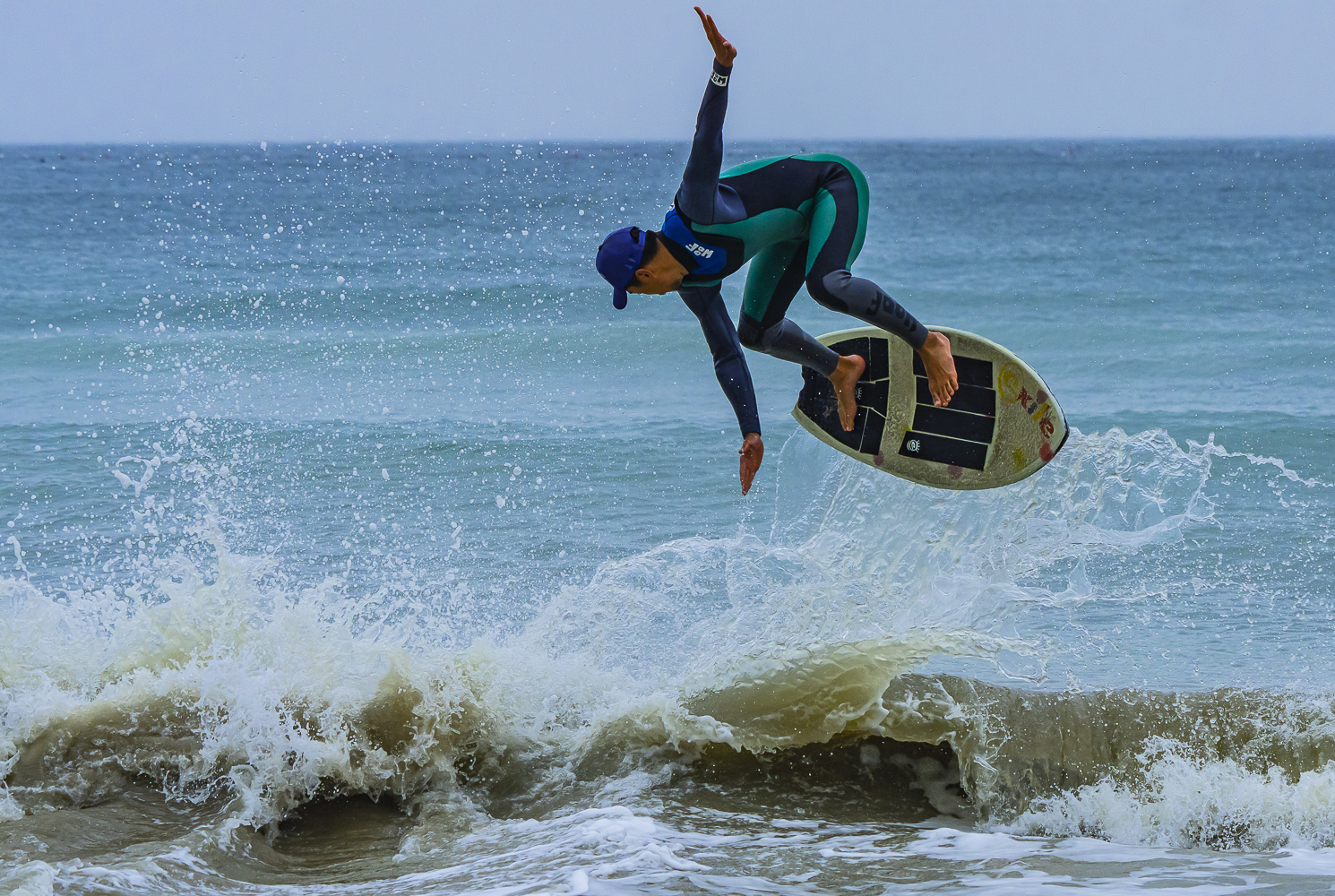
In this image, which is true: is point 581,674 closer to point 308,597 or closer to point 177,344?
point 308,597

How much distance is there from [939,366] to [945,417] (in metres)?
0.76

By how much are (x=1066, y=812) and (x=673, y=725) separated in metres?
1.59

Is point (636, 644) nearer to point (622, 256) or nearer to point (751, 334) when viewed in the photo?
point (751, 334)

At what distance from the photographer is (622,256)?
4.37 m

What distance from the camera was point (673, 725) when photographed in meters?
4.98

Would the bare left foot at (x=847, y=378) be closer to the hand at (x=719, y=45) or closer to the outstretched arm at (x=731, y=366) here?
the outstretched arm at (x=731, y=366)

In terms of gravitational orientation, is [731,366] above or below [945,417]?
above

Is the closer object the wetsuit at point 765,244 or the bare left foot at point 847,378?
the wetsuit at point 765,244

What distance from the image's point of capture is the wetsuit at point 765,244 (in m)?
4.38

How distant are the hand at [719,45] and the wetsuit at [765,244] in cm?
4

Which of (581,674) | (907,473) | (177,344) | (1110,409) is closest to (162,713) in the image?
(581,674)

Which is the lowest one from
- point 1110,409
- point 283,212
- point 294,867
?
point 294,867

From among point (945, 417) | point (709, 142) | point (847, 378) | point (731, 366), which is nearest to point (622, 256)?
point (709, 142)

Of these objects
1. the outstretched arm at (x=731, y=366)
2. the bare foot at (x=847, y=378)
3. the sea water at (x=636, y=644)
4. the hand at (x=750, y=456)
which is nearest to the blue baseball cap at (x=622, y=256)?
the outstretched arm at (x=731, y=366)
